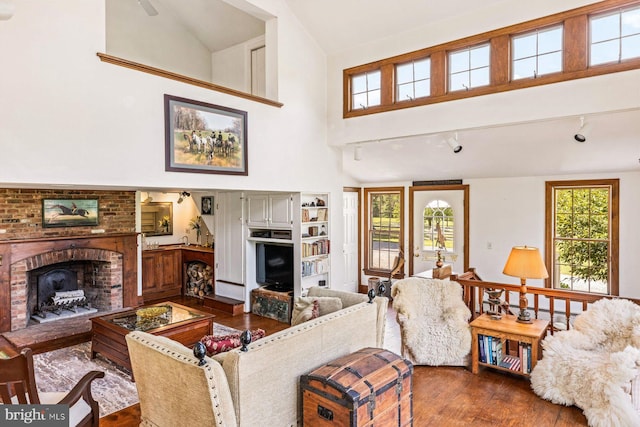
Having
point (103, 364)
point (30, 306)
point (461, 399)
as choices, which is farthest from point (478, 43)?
point (30, 306)

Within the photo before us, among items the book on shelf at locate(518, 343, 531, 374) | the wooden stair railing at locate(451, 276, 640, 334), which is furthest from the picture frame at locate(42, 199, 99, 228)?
the book on shelf at locate(518, 343, 531, 374)

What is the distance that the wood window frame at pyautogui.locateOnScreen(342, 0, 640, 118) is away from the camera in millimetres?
4098

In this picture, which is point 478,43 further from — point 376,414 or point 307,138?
point 376,414

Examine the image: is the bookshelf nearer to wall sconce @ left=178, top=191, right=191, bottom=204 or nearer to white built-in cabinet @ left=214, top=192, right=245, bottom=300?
white built-in cabinet @ left=214, top=192, right=245, bottom=300

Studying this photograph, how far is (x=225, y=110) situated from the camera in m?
4.76

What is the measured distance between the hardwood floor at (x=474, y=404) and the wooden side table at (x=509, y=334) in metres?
0.12

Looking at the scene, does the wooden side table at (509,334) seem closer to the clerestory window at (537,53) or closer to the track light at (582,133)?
the track light at (582,133)

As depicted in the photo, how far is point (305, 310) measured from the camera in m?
3.62

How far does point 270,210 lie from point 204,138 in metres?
1.95

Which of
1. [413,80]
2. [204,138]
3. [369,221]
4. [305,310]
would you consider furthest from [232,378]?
[369,221]

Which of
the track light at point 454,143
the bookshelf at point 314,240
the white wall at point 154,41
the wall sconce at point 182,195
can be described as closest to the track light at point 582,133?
the track light at point 454,143

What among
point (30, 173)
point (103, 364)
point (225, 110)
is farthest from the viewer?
point (225, 110)

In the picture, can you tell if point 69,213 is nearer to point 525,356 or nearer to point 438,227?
point 438,227

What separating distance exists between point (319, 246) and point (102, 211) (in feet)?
11.4
